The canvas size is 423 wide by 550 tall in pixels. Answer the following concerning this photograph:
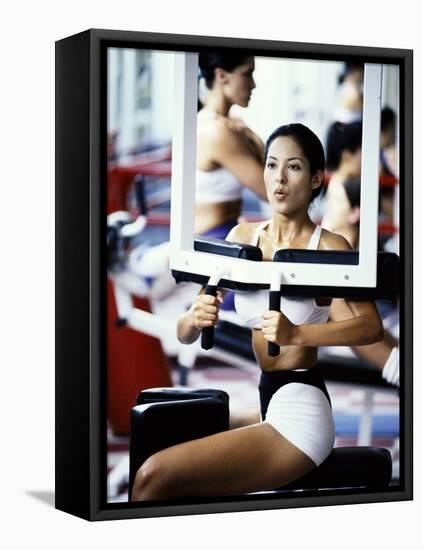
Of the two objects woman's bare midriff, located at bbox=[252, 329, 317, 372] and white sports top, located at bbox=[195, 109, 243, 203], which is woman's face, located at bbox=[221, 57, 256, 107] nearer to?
white sports top, located at bbox=[195, 109, 243, 203]

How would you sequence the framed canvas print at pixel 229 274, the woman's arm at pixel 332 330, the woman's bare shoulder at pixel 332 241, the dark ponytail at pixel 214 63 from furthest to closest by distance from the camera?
the woman's bare shoulder at pixel 332 241
the woman's arm at pixel 332 330
the dark ponytail at pixel 214 63
the framed canvas print at pixel 229 274

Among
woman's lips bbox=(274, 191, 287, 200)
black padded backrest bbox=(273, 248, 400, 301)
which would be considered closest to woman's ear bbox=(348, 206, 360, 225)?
black padded backrest bbox=(273, 248, 400, 301)

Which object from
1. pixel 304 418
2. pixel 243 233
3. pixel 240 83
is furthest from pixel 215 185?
pixel 304 418

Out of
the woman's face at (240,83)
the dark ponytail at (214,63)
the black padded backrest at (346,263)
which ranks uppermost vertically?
the dark ponytail at (214,63)

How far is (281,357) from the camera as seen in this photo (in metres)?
7.11

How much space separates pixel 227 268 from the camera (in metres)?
7.00

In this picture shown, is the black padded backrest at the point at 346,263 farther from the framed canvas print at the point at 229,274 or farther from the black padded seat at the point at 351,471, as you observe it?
the black padded seat at the point at 351,471

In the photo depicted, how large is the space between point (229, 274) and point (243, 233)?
199 mm

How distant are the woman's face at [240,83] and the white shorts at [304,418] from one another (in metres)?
1.28

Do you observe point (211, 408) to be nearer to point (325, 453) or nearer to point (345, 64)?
point (325, 453)

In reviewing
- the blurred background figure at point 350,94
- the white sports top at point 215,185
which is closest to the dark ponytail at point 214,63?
the white sports top at point 215,185

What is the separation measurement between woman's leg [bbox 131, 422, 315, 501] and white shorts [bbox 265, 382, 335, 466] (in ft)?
0.12

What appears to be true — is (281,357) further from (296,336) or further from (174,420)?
(174,420)

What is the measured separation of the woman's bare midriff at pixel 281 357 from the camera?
7086mm
